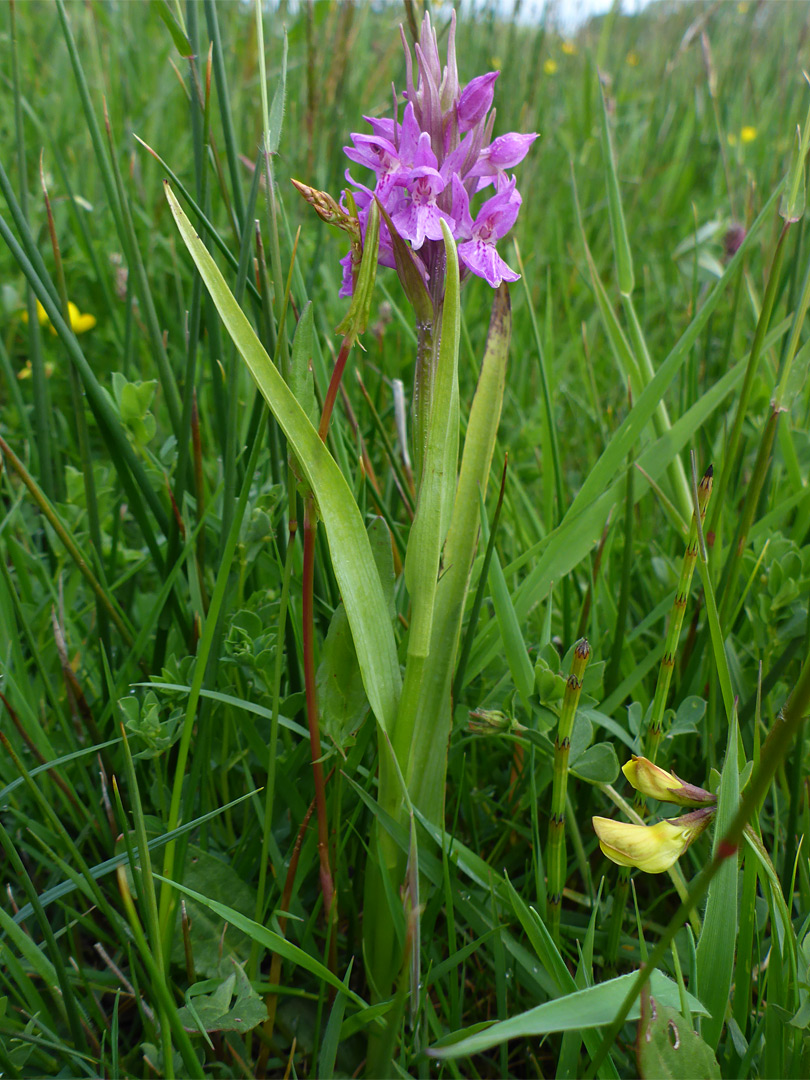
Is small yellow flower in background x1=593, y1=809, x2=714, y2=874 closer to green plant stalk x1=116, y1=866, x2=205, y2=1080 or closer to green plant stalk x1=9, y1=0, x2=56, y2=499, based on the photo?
green plant stalk x1=116, y1=866, x2=205, y2=1080

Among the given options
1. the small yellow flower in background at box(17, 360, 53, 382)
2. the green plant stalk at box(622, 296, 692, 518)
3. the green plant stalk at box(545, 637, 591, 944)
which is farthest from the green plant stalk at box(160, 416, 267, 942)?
the small yellow flower in background at box(17, 360, 53, 382)

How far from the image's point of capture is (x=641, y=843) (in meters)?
0.50

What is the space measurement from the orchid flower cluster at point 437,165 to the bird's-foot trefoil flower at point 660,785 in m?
0.41

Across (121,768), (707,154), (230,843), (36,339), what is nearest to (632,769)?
(230,843)

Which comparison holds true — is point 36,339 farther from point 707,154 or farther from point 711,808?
point 707,154

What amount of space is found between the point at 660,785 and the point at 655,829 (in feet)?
0.10

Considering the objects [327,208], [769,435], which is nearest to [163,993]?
[327,208]

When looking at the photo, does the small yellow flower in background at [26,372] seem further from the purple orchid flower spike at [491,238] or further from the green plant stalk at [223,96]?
the purple orchid flower spike at [491,238]

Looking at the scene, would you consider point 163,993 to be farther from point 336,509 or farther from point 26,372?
point 26,372

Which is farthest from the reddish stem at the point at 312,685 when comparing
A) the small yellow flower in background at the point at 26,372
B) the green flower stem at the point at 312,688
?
the small yellow flower in background at the point at 26,372

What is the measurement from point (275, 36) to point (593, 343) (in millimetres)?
2202

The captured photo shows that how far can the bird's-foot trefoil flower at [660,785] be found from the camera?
20.5 inches

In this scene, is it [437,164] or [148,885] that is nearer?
[148,885]

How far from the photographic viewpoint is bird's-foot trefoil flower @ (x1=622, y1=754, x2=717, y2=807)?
20.5 inches
